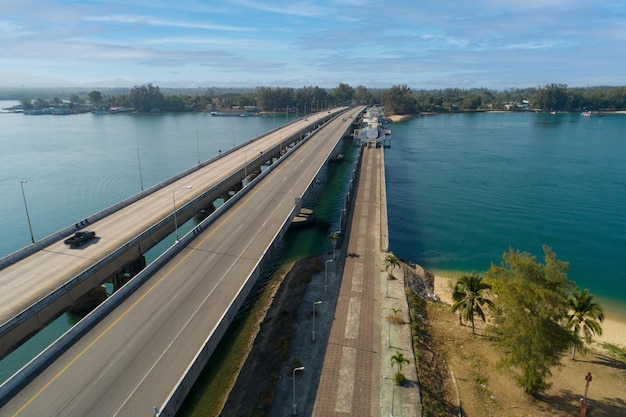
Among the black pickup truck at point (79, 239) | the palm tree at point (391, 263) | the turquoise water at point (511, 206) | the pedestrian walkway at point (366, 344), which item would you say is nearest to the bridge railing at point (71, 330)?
the black pickup truck at point (79, 239)

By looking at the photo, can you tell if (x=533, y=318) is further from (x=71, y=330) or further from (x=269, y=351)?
(x=71, y=330)

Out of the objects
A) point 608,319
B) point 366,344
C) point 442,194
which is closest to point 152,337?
point 366,344

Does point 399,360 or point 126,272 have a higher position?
point 399,360

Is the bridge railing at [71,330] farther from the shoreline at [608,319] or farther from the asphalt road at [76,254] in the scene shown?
the shoreline at [608,319]

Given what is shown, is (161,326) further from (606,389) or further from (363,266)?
(606,389)

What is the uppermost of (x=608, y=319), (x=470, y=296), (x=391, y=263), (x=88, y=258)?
(x=88, y=258)

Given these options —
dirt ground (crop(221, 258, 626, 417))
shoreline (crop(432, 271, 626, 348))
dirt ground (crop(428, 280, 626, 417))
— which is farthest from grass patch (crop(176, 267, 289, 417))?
shoreline (crop(432, 271, 626, 348))

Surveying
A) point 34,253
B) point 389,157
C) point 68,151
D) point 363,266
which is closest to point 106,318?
point 34,253
